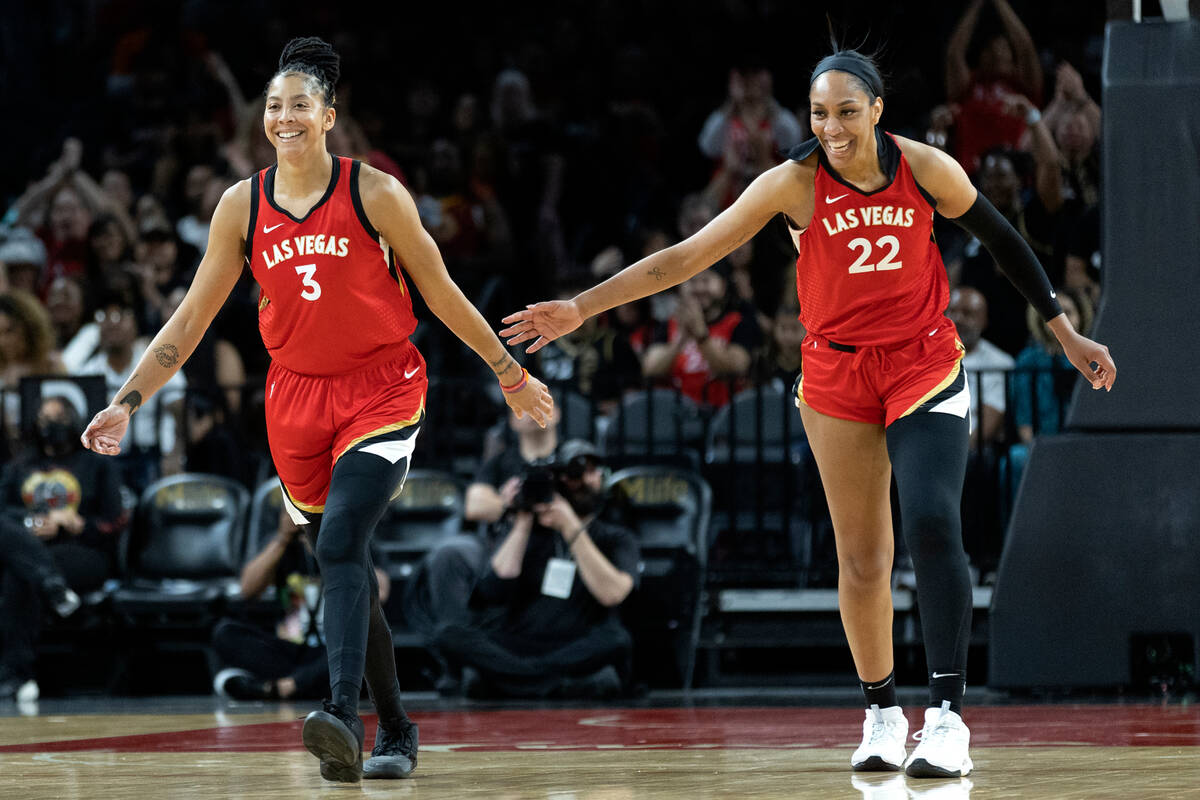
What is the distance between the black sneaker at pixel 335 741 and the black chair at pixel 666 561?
13.5 feet

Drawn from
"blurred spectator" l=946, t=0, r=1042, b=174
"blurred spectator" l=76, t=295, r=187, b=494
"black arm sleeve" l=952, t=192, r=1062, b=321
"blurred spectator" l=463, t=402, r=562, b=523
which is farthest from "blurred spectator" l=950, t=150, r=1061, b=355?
"black arm sleeve" l=952, t=192, r=1062, b=321

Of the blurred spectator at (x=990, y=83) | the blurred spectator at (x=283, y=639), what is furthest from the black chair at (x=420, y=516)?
the blurred spectator at (x=990, y=83)

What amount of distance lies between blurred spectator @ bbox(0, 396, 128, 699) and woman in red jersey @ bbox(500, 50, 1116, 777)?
541cm

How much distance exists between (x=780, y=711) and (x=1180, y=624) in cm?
172

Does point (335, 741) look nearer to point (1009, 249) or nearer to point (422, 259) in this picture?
point (422, 259)

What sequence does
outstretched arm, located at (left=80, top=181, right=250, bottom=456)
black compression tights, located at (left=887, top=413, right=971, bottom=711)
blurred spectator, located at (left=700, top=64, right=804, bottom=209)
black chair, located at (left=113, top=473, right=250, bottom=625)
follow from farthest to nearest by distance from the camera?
blurred spectator, located at (left=700, top=64, right=804, bottom=209), black chair, located at (left=113, top=473, right=250, bottom=625), outstretched arm, located at (left=80, top=181, right=250, bottom=456), black compression tights, located at (left=887, top=413, right=971, bottom=711)

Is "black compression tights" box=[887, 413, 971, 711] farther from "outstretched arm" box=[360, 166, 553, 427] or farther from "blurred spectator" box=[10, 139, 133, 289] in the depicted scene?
"blurred spectator" box=[10, 139, 133, 289]

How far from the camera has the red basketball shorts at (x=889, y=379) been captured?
452 centimetres

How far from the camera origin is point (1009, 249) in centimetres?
469

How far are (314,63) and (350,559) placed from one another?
4.56 ft

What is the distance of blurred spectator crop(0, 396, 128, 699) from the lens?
9133mm

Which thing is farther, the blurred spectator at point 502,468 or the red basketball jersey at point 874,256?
the blurred spectator at point 502,468

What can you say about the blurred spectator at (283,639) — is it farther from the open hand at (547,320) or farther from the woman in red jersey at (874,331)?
the woman in red jersey at (874,331)

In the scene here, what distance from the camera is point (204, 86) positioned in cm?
1361
